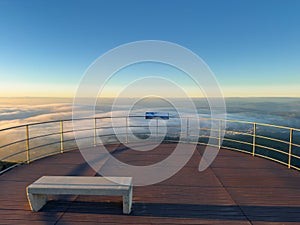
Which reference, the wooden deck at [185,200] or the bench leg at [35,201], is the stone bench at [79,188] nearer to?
the bench leg at [35,201]

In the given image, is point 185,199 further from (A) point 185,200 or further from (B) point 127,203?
(B) point 127,203

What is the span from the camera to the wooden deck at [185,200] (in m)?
2.36

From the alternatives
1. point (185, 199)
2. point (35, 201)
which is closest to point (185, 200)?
point (185, 199)

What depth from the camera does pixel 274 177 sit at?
143 inches

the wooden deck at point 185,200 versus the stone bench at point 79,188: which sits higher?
the stone bench at point 79,188

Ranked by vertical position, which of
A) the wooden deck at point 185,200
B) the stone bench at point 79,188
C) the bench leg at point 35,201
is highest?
the stone bench at point 79,188

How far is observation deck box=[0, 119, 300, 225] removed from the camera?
93.3 inches

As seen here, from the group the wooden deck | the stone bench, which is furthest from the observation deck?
the stone bench

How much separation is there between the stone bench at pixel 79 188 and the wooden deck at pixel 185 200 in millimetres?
158

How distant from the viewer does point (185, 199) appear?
2.81 metres

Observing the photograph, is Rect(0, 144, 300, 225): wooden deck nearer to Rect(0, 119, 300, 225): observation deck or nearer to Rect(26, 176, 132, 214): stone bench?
Rect(0, 119, 300, 225): observation deck

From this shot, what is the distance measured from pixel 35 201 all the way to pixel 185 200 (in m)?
1.88

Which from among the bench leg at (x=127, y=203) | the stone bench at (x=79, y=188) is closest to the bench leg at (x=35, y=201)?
the stone bench at (x=79, y=188)

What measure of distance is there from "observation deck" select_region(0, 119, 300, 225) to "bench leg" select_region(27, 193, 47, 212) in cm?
6
